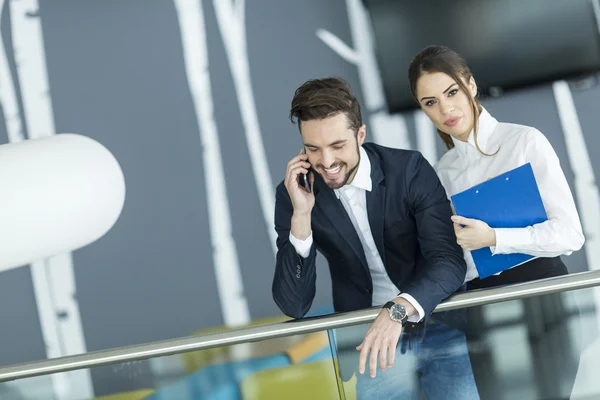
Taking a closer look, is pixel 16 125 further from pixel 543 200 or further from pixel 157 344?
pixel 543 200

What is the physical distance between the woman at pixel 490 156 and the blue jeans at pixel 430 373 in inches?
12.6

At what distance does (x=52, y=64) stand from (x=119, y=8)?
53 cm

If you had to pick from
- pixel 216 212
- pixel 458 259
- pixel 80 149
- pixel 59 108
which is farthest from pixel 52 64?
pixel 458 259

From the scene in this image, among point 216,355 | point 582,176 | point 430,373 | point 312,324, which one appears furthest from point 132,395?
point 582,176

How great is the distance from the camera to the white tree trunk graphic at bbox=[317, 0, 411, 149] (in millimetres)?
4371

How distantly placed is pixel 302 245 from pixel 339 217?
16 cm

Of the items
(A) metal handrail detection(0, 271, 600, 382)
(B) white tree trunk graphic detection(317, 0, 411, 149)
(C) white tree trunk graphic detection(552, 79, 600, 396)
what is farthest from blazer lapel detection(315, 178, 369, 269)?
(C) white tree trunk graphic detection(552, 79, 600, 396)

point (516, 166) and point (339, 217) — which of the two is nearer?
point (339, 217)

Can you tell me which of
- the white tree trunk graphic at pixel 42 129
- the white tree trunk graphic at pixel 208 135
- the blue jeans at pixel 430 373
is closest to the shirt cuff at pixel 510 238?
the blue jeans at pixel 430 373

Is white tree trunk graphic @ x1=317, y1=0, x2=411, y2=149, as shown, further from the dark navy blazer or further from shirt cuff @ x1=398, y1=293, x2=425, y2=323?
shirt cuff @ x1=398, y1=293, x2=425, y2=323

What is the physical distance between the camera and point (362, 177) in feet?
6.89

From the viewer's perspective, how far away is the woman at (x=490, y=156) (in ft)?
6.86

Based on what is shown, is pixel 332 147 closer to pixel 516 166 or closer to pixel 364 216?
pixel 364 216

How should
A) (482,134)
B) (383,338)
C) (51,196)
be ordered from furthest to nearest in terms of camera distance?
(51,196)
(482,134)
(383,338)
